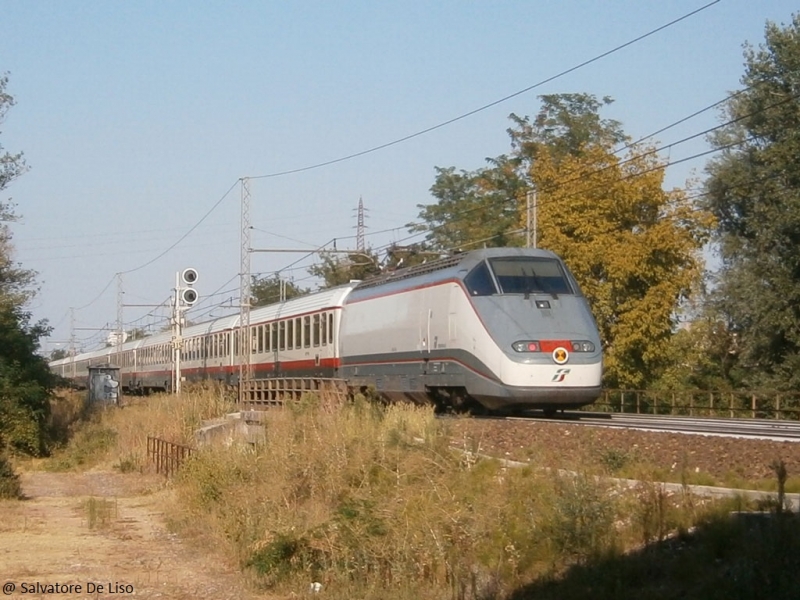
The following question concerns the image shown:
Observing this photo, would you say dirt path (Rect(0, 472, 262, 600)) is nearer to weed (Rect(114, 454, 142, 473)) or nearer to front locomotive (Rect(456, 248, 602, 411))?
weed (Rect(114, 454, 142, 473))

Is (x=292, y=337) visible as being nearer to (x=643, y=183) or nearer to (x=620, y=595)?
(x=643, y=183)

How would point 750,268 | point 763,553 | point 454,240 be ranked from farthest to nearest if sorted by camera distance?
point 454,240
point 750,268
point 763,553

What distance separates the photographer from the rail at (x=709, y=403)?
3594cm

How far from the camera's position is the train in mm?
22484

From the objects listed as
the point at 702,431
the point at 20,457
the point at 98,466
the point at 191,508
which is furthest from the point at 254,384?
the point at 702,431

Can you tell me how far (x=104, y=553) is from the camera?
52.1 ft

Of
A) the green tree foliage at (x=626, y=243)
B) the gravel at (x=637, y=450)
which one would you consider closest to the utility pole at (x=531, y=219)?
the green tree foliage at (x=626, y=243)

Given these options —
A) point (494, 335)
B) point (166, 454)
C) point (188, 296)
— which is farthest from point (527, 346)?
point (188, 296)

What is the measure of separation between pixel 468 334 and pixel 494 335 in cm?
91

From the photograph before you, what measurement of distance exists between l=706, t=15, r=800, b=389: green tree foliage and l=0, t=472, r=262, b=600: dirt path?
25174 millimetres

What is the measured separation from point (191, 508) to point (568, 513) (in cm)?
948

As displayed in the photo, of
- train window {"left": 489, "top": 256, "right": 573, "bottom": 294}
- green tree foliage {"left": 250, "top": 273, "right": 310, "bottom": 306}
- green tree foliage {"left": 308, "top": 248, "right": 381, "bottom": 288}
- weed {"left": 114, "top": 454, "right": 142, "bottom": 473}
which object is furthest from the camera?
green tree foliage {"left": 250, "top": 273, "right": 310, "bottom": 306}

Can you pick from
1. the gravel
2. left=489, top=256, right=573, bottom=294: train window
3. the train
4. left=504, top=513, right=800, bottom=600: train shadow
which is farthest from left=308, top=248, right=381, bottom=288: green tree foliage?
left=504, top=513, right=800, bottom=600: train shadow

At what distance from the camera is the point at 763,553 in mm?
9281
